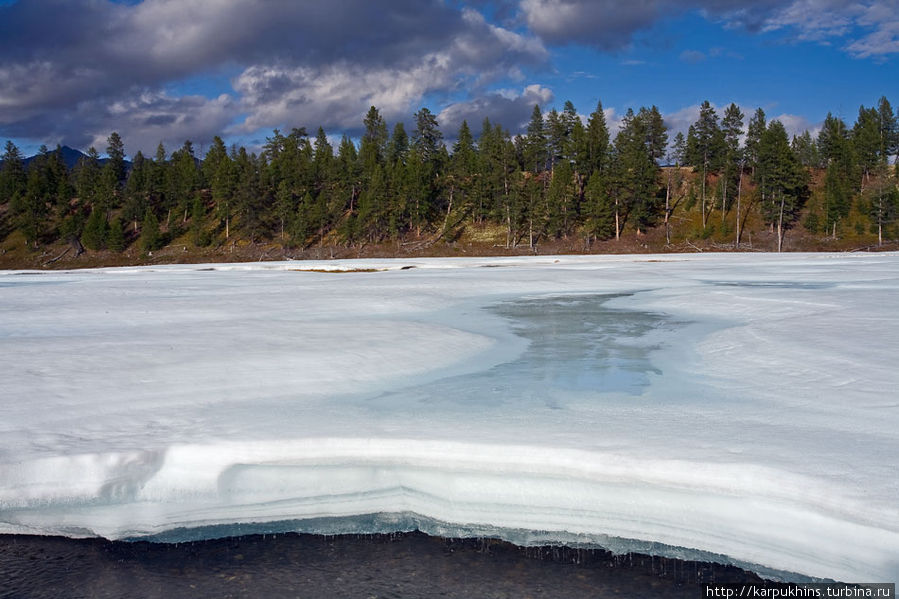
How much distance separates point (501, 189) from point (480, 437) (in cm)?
7551

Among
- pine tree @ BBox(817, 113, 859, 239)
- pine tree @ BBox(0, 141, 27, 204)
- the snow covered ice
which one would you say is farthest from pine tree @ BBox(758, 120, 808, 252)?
pine tree @ BBox(0, 141, 27, 204)

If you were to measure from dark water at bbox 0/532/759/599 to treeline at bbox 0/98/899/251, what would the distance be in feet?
232

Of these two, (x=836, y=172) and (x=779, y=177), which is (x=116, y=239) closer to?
(x=779, y=177)

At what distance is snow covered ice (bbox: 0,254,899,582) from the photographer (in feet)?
14.9

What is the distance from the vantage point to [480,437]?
5621 millimetres

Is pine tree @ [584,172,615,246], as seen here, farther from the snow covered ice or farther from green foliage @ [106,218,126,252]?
the snow covered ice

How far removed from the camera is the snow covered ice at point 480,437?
4543 millimetres

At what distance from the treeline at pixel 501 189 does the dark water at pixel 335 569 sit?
70.7 meters

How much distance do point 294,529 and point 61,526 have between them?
179 centimetres

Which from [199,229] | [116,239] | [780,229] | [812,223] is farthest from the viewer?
[116,239]

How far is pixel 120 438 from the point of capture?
5.74m

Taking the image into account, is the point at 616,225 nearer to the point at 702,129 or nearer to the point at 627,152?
the point at 627,152

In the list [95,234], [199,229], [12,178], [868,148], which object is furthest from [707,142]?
[12,178]

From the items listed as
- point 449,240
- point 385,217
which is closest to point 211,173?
point 385,217
